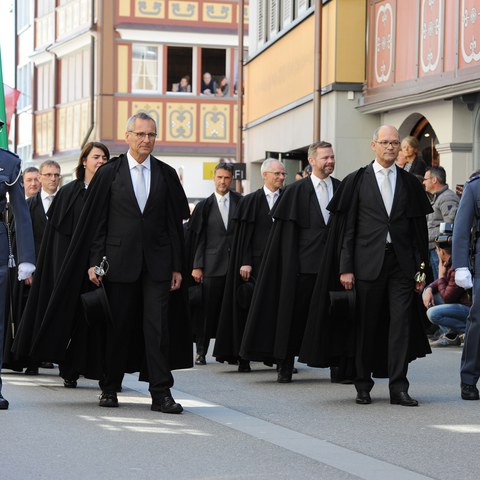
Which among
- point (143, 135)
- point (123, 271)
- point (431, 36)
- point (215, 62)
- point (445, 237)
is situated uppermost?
point (215, 62)

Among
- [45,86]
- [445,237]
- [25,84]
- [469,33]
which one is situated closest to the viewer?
[445,237]

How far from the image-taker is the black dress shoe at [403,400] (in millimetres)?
10031

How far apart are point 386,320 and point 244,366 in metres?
3.02

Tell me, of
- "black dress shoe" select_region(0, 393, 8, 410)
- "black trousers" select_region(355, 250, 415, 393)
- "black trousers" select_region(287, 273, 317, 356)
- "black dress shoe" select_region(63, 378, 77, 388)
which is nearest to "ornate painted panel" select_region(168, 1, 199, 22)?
"black trousers" select_region(287, 273, 317, 356)

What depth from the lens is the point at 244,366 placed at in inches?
521

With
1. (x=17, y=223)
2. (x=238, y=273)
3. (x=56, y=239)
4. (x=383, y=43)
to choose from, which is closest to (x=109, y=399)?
(x=17, y=223)

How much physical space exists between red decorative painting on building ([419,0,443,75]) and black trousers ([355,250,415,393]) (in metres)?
9.47

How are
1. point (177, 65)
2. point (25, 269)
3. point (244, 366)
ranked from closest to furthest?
point (25, 269) < point (244, 366) < point (177, 65)

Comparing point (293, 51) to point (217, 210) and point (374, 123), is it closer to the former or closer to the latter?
point (374, 123)

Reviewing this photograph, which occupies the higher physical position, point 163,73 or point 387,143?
point 163,73

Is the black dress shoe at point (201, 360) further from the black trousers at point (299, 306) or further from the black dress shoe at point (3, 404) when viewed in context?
the black dress shoe at point (3, 404)

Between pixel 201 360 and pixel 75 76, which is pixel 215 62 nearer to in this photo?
pixel 75 76

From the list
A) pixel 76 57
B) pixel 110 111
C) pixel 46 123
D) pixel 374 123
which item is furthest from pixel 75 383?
pixel 46 123

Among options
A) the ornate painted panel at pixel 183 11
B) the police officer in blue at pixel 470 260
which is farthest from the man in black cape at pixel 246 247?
the ornate painted panel at pixel 183 11
